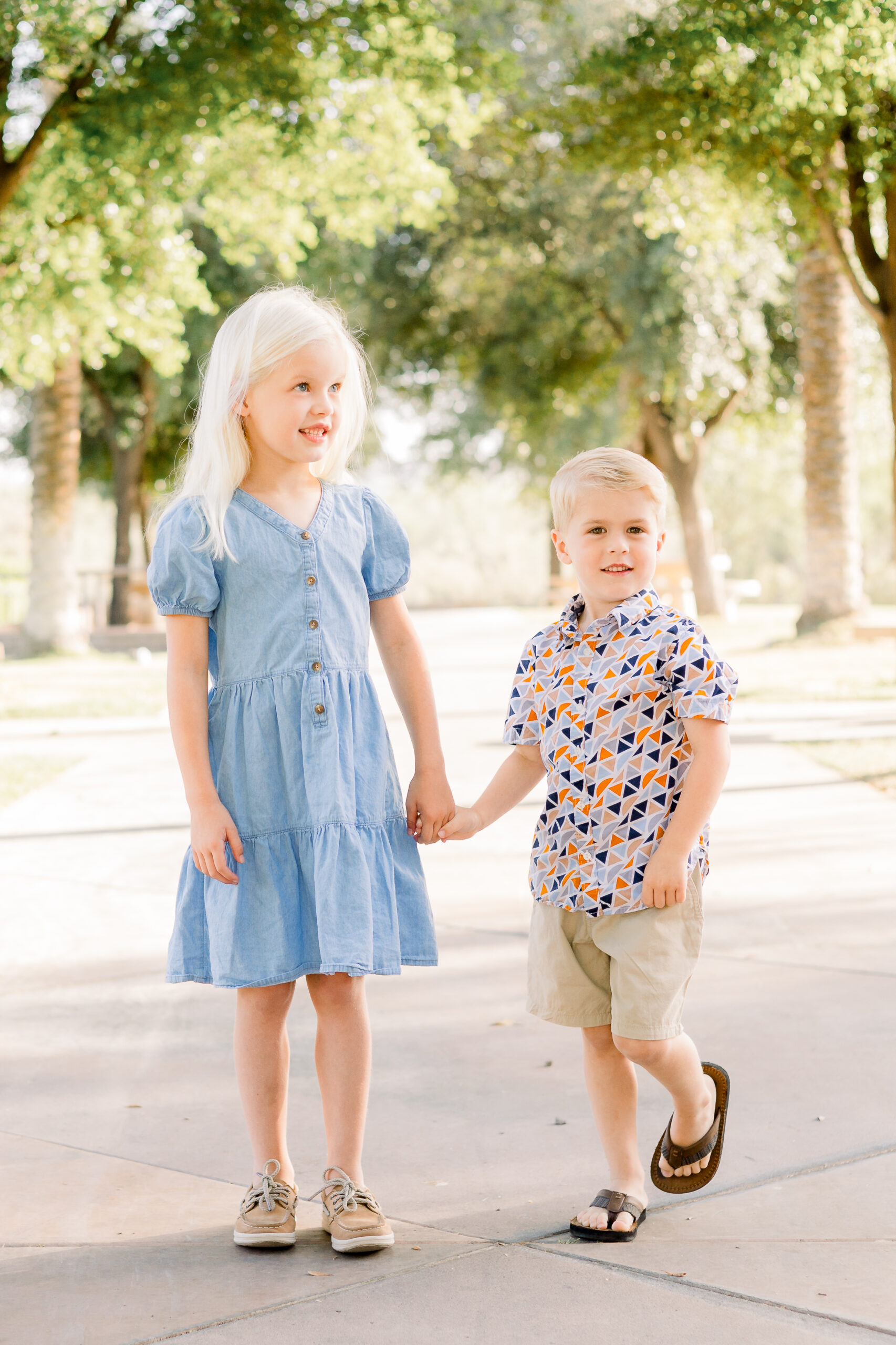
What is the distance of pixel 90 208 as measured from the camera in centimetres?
1424

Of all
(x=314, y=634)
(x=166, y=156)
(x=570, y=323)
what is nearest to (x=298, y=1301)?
(x=314, y=634)

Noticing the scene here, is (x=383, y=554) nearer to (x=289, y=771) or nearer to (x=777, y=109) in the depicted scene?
(x=289, y=771)

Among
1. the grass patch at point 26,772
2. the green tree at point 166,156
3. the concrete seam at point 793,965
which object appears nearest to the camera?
the concrete seam at point 793,965

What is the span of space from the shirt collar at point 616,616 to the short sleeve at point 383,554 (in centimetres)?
35

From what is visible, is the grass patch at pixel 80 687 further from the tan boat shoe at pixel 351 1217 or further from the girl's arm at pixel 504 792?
the tan boat shoe at pixel 351 1217

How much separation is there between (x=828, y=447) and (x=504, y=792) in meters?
14.8

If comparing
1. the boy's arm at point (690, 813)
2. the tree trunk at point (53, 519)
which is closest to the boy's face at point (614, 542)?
the boy's arm at point (690, 813)

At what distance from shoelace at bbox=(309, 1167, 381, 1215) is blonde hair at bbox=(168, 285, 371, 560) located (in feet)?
3.80

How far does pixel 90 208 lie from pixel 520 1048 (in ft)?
40.6

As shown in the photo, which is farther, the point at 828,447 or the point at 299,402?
the point at 828,447

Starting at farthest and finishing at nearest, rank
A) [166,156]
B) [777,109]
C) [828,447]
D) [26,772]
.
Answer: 1. [828,447]
2. [166,156]
3. [777,109]
4. [26,772]

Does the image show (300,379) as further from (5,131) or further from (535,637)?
(5,131)

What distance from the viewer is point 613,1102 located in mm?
2758

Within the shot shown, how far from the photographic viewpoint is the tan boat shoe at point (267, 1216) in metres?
2.61
